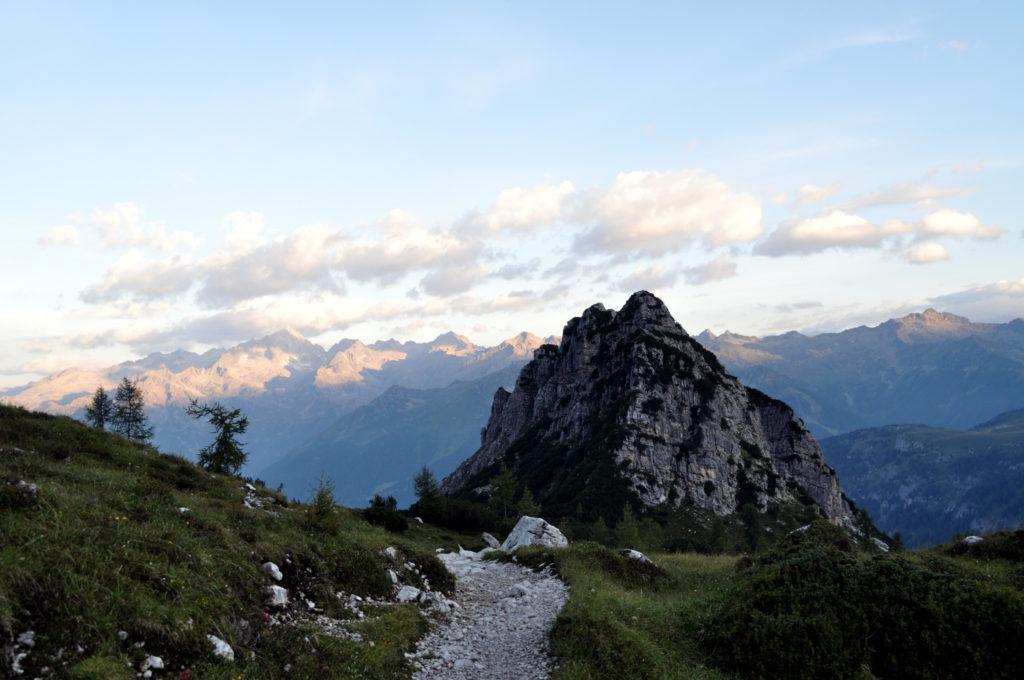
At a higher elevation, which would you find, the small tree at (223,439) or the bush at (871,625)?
the small tree at (223,439)

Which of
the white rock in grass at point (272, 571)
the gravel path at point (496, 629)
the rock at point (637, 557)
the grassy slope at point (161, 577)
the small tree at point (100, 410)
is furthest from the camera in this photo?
the small tree at point (100, 410)

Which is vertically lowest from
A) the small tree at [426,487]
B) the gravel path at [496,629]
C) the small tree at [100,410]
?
the small tree at [426,487]

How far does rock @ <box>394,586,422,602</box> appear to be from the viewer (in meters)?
22.8

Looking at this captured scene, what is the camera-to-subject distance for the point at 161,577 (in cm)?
1450

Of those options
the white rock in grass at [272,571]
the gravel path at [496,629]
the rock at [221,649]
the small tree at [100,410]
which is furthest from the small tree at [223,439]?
the small tree at [100,410]

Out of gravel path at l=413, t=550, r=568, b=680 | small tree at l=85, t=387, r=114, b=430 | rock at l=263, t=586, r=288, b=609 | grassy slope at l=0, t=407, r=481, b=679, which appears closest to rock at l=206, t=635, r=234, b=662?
grassy slope at l=0, t=407, r=481, b=679

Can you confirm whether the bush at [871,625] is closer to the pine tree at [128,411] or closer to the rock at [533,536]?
the rock at [533,536]

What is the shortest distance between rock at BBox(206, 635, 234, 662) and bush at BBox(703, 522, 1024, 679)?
15.0 meters

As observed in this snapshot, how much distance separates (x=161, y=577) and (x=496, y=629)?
41.1 feet

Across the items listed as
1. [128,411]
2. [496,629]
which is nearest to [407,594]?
[496,629]

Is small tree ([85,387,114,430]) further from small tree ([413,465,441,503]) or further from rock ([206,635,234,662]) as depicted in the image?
rock ([206,635,234,662])

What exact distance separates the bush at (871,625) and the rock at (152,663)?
16.4 m

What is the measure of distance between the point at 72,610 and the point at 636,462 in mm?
197634

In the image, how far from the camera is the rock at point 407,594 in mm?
22836
